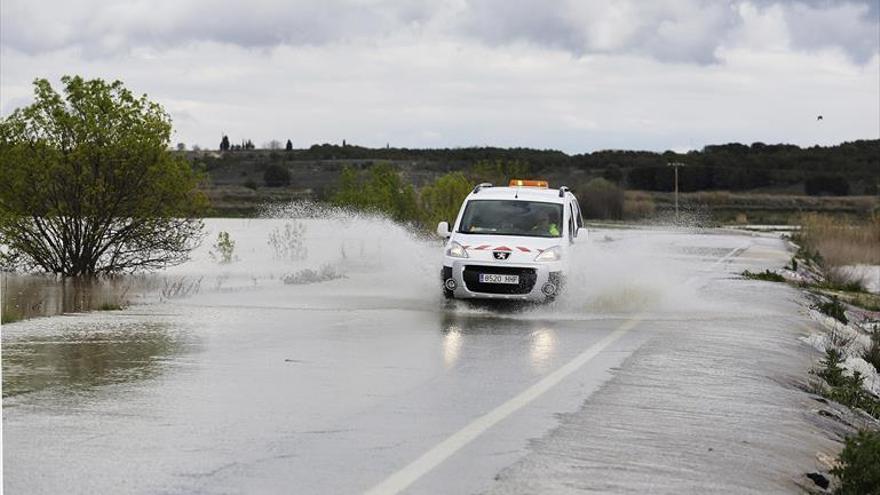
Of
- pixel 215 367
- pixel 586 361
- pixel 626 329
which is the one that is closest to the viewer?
pixel 215 367

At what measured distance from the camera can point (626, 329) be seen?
17812 millimetres

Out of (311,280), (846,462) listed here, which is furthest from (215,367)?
(311,280)

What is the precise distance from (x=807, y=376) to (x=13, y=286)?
59.4 ft

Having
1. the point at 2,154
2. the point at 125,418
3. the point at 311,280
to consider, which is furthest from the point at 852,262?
the point at 125,418

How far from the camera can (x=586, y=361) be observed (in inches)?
550

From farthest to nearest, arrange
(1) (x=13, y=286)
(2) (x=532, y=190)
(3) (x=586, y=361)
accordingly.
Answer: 1. (1) (x=13, y=286)
2. (2) (x=532, y=190)
3. (3) (x=586, y=361)

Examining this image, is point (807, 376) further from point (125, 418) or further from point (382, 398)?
point (125, 418)

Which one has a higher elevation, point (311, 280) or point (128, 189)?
point (128, 189)

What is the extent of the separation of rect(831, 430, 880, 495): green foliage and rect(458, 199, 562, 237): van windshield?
1250cm

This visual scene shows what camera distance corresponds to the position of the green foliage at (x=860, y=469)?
8.73m

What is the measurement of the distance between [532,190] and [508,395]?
11.6 m

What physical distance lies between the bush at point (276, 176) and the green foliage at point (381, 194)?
8269 cm

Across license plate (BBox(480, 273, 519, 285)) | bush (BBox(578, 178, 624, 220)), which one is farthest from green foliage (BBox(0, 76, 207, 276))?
bush (BBox(578, 178, 624, 220))

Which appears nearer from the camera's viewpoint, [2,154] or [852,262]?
[2,154]
